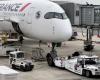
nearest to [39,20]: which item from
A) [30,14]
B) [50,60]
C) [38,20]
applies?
[38,20]

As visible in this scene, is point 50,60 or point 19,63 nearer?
point 19,63

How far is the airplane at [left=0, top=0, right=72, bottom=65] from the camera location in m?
26.2

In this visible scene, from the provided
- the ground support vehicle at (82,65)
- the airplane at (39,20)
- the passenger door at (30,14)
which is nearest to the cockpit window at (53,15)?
the airplane at (39,20)

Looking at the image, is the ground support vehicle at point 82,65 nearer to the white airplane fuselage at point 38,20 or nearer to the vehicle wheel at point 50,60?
the vehicle wheel at point 50,60

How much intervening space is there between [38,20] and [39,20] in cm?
14

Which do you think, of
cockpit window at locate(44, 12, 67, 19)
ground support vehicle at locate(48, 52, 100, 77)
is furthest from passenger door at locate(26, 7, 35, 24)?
ground support vehicle at locate(48, 52, 100, 77)

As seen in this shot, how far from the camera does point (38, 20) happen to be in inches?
1089

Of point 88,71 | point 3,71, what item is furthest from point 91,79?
point 3,71

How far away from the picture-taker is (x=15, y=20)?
102ft

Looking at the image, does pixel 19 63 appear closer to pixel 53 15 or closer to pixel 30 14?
pixel 53 15

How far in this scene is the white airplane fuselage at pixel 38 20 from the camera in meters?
26.2

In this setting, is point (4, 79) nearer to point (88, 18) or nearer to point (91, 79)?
point (91, 79)

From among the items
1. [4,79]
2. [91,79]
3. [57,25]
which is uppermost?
[57,25]

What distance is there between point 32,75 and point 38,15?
22.0 feet
